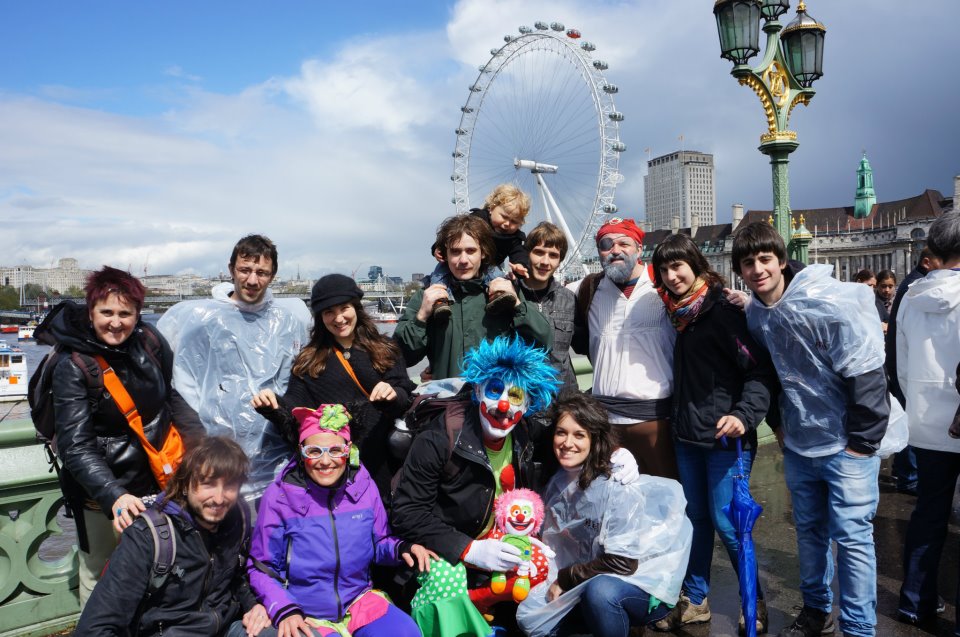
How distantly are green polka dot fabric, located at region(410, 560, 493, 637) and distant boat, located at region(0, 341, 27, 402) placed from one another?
93.5 ft

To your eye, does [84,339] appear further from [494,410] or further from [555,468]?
[555,468]

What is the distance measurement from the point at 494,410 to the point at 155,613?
1.48 metres

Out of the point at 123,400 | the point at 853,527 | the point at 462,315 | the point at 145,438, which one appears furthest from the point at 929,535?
the point at 123,400

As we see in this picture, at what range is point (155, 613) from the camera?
2482mm

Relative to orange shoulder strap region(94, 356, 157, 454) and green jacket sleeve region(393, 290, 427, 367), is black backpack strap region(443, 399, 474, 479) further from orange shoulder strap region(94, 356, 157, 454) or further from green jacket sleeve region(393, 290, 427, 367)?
orange shoulder strap region(94, 356, 157, 454)

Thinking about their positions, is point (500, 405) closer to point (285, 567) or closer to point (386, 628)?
point (386, 628)

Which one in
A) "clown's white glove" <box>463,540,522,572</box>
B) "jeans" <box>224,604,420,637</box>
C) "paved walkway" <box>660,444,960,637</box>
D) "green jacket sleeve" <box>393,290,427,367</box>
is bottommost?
"paved walkway" <box>660,444,960,637</box>

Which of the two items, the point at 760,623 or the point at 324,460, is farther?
the point at 760,623

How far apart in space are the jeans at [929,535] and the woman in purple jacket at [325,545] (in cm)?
236

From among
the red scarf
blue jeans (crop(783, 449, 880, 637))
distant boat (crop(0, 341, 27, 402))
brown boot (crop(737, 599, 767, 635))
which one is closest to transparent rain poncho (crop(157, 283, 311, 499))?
the red scarf

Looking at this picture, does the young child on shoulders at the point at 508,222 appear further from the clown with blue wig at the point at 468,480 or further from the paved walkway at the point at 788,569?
the paved walkway at the point at 788,569

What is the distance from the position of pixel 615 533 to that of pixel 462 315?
1.27 metres

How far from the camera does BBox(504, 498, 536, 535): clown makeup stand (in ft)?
9.80

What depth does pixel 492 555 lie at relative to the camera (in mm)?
2818
